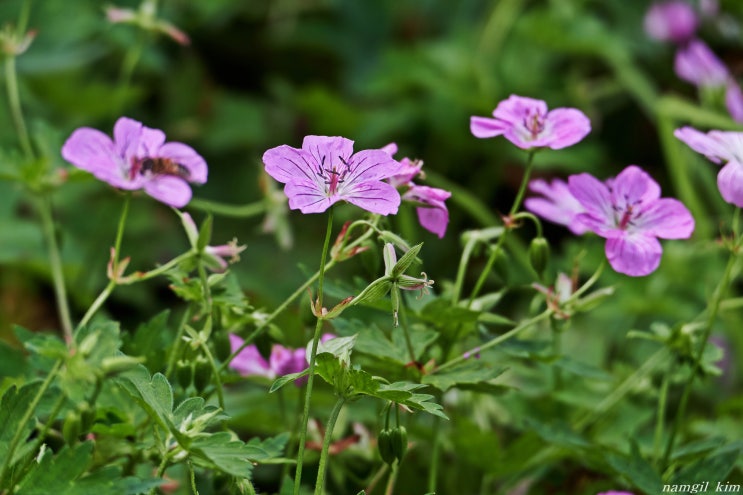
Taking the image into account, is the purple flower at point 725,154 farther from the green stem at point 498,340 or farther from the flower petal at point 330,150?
the flower petal at point 330,150

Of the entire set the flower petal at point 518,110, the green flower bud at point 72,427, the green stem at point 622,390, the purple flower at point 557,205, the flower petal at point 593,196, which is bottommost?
the green stem at point 622,390

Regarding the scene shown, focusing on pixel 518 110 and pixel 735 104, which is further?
pixel 735 104

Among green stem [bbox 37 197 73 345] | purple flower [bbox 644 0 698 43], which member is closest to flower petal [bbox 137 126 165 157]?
green stem [bbox 37 197 73 345]

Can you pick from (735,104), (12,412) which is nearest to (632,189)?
(12,412)

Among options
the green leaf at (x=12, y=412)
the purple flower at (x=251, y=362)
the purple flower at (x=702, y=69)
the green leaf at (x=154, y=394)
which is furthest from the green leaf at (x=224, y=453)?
the purple flower at (x=702, y=69)

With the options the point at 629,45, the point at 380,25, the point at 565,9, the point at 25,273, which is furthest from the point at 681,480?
the point at 380,25

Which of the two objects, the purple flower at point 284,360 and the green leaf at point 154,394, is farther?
the purple flower at point 284,360

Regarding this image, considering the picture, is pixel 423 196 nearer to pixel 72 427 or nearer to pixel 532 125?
pixel 532 125
